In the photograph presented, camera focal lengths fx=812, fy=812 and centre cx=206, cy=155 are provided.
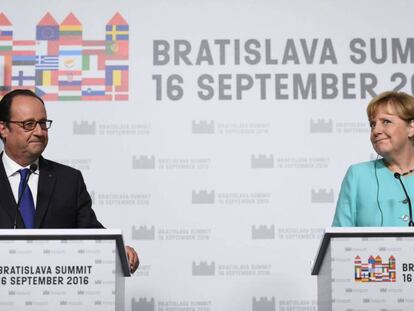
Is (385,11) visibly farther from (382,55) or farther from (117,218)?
(117,218)

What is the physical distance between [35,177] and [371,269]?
167cm

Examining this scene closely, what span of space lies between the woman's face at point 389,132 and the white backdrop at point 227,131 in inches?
52.4

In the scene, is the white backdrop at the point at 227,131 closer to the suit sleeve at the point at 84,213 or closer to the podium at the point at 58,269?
A: the suit sleeve at the point at 84,213

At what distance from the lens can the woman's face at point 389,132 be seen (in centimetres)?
386

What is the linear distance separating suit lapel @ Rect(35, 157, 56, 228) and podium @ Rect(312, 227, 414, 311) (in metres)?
1.36

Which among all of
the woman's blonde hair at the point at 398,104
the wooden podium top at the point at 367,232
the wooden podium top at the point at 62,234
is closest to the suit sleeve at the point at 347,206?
the woman's blonde hair at the point at 398,104

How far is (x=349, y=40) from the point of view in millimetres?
5348

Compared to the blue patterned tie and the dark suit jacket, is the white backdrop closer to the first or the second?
the dark suit jacket

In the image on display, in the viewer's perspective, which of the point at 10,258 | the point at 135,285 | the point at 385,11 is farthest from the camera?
the point at 385,11

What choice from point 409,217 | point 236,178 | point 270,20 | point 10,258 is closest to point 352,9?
point 270,20

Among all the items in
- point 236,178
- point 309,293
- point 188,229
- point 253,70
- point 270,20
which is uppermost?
point 270,20

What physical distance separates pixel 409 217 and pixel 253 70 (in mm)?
1948

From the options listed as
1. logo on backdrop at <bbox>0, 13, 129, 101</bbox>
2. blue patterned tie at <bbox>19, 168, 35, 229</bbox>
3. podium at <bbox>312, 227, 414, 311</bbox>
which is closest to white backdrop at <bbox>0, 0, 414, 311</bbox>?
logo on backdrop at <bbox>0, 13, 129, 101</bbox>

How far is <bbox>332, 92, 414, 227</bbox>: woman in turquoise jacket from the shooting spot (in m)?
3.72
